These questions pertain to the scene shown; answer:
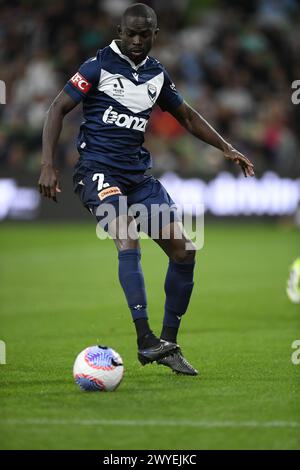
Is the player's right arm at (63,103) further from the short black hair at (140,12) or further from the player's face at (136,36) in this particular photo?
the short black hair at (140,12)

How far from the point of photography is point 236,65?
22.1 m

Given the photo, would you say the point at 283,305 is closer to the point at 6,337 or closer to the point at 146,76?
the point at 6,337

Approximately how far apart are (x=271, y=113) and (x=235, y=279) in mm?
8398

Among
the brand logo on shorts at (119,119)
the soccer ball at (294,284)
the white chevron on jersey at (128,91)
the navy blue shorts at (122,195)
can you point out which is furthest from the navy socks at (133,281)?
the soccer ball at (294,284)

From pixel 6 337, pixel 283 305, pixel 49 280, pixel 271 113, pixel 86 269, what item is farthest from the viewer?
pixel 271 113

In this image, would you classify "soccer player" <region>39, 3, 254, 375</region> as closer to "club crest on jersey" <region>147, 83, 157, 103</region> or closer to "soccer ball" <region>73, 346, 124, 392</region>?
"club crest on jersey" <region>147, 83, 157, 103</region>

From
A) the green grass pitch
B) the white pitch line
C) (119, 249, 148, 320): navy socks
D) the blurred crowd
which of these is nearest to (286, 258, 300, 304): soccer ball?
the green grass pitch

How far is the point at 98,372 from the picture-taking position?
630 centimetres

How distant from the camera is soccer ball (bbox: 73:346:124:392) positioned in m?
6.31

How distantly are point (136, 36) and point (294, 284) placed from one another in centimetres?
495

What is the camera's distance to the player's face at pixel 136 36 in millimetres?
6816

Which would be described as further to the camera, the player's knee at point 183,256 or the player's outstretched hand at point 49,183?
the player's knee at point 183,256

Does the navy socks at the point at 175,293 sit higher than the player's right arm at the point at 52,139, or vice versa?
the player's right arm at the point at 52,139
